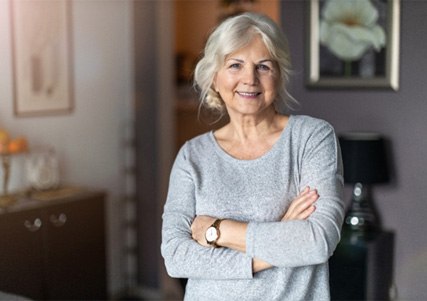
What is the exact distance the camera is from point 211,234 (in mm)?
1670

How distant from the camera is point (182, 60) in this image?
612 cm

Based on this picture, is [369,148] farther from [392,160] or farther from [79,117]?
[79,117]

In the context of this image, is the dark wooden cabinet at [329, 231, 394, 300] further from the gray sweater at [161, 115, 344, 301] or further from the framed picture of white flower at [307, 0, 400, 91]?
the gray sweater at [161, 115, 344, 301]

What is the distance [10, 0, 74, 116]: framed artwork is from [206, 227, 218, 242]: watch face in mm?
2126

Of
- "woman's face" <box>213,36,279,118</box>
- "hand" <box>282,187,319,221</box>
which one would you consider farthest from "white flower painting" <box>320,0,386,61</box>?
"hand" <box>282,187,319,221</box>

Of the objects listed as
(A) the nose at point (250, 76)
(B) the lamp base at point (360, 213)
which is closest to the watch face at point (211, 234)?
(A) the nose at point (250, 76)

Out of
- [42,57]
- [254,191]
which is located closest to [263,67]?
[254,191]

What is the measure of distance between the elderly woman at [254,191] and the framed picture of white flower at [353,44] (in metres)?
1.64

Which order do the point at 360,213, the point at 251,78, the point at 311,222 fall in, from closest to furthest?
the point at 311,222 → the point at 251,78 → the point at 360,213

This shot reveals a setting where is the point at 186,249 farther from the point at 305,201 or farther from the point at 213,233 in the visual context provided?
the point at 305,201

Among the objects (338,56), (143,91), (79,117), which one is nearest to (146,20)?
(143,91)

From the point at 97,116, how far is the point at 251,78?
2491 millimetres

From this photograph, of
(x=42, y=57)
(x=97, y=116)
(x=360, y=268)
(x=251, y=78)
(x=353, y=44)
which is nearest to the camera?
(x=251, y=78)

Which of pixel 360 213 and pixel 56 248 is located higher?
pixel 360 213
